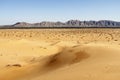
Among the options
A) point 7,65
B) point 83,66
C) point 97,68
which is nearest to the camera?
point 97,68

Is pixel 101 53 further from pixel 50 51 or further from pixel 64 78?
pixel 50 51

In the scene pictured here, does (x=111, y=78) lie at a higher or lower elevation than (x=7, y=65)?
higher

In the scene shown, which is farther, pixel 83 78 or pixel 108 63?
pixel 108 63

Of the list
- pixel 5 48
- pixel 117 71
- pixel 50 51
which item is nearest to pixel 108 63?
pixel 117 71

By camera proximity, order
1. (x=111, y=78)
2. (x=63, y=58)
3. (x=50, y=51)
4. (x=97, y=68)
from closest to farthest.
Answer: (x=111, y=78) → (x=97, y=68) → (x=63, y=58) → (x=50, y=51)

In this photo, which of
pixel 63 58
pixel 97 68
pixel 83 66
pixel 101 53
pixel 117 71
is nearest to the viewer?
pixel 117 71

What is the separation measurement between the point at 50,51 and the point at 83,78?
1205 cm

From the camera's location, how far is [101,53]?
32.5ft

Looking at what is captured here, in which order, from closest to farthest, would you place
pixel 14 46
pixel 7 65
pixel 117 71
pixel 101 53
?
pixel 117 71 < pixel 101 53 < pixel 7 65 < pixel 14 46

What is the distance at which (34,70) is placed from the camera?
11258 millimetres

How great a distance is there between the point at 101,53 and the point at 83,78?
10.8 feet

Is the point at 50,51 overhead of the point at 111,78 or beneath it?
beneath

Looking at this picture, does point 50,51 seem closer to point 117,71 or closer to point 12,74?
point 12,74

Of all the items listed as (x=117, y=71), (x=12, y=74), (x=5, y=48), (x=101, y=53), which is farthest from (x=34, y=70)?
(x=5, y=48)
